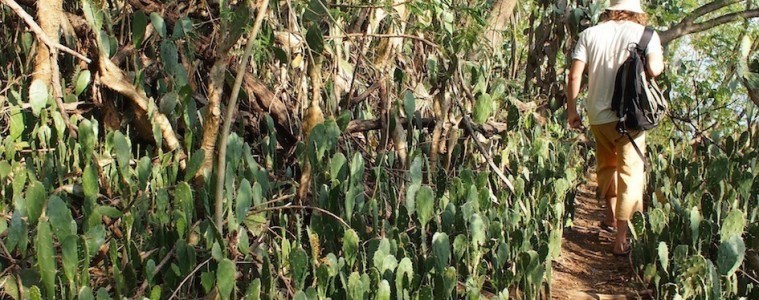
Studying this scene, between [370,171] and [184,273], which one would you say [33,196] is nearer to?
[184,273]

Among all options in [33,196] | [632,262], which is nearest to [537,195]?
[632,262]

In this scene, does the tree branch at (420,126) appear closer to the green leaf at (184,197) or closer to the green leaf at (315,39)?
the green leaf at (315,39)

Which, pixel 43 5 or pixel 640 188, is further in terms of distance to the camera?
pixel 640 188

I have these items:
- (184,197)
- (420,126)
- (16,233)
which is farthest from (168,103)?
(420,126)

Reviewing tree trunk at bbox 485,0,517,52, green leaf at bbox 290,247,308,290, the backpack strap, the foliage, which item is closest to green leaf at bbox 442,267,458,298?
green leaf at bbox 290,247,308,290

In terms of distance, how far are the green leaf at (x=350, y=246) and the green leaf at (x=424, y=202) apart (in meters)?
0.40

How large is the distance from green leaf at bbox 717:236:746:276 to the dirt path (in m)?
0.54

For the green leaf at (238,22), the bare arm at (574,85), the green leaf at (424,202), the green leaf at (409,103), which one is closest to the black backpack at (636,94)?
the bare arm at (574,85)

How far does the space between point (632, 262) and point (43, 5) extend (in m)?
2.58

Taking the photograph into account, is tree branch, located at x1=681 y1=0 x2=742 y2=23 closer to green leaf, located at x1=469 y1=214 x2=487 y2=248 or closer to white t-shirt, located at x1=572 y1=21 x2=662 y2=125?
white t-shirt, located at x1=572 y1=21 x2=662 y2=125

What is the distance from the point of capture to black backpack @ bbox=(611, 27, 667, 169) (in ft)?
13.0

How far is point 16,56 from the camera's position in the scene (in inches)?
169

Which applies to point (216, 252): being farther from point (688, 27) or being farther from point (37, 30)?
point (688, 27)

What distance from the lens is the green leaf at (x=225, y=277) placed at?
249 cm
